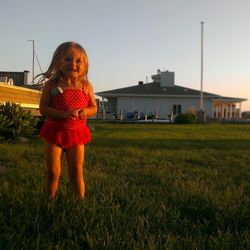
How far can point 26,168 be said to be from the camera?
6691mm

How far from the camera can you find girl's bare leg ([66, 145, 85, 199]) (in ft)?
13.1

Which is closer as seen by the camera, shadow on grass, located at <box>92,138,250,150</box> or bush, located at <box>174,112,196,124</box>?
shadow on grass, located at <box>92,138,250,150</box>

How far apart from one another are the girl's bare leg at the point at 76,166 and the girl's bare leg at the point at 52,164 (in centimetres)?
10

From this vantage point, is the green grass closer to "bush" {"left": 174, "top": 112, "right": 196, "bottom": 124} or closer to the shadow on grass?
the shadow on grass

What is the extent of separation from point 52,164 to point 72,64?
0.92 metres

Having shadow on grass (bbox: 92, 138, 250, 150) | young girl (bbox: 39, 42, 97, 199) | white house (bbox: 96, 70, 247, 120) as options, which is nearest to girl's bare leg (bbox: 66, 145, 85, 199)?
young girl (bbox: 39, 42, 97, 199)

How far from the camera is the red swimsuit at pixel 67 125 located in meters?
3.92

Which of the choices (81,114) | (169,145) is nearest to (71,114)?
(81,114)

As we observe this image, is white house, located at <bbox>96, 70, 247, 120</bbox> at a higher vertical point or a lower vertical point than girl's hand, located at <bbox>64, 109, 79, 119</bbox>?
higher

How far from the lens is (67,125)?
3.92 metres

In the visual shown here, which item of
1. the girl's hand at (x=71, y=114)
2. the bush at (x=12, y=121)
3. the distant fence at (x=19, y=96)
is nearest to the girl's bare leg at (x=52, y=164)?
the girl's hand at (x=71, y=114)

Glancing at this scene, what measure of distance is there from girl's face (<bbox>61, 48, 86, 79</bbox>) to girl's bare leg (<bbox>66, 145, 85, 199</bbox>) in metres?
0.67

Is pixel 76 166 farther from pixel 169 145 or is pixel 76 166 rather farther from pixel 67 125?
pixel 169 145

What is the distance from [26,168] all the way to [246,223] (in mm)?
3809
